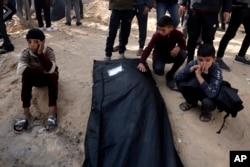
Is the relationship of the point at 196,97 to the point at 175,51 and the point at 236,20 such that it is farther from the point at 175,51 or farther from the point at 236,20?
the point at 236,20

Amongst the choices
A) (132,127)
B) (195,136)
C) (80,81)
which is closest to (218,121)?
(195,136)

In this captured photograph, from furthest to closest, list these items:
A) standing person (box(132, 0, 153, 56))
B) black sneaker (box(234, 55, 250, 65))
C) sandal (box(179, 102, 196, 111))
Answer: black sneaker (box(234, 55, 250, 65)), standing person (box(132, 0, 153, 56)), sandal (box(179, 102, 196, 111))

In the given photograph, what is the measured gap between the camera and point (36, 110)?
3457 mm

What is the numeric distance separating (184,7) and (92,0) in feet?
19.5

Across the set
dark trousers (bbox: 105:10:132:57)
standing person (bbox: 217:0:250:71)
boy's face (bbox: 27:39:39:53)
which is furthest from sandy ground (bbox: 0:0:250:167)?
boy's face (bbox: 27:39:39:53)

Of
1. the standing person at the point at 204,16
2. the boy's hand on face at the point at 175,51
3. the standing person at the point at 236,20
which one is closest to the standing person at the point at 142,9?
the standing person at the point at 204,16

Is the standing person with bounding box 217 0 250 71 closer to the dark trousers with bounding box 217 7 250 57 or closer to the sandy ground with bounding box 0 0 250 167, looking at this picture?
the dark trousers with bounding box 217 7 250 57

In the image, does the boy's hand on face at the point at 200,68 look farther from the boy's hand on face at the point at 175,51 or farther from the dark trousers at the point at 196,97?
the boy's hand on face at the point at 175,51

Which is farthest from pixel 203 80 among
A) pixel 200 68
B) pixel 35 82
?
pixel 35 82

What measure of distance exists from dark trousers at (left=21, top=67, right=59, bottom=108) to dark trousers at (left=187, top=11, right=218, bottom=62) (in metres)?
1.73

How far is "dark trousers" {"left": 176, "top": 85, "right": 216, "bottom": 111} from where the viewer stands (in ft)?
9.89

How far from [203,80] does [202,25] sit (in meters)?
1.04

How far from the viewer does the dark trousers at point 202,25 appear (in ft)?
11.9

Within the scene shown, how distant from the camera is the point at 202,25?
375 centimetres
